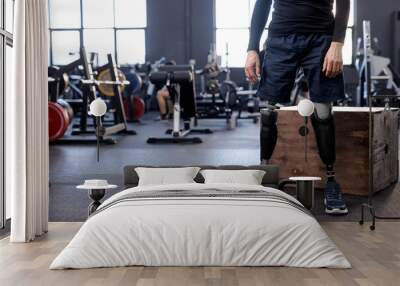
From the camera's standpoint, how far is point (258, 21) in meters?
3.54

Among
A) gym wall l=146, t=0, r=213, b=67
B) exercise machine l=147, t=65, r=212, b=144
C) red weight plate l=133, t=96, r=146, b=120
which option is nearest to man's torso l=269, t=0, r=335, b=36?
exercise machine l=147, t=65, r=212, b=144

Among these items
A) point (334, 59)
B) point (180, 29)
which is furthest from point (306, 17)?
point (180, 29)

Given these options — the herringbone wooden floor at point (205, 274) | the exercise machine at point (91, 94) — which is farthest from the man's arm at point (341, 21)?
the exercise machine at point (91, 94)

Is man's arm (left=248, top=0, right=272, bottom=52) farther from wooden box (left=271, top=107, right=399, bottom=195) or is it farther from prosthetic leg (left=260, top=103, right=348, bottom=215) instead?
wooden box (left=271, top=107, right=399, bottom=195)

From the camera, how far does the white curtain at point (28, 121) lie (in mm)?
2725

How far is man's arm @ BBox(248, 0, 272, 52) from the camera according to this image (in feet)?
11.5

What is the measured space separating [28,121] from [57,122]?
4.29 m

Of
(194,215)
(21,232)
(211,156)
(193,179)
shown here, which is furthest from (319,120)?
(211,156)

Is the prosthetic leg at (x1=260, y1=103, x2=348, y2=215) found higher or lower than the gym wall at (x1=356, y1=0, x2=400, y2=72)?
lower

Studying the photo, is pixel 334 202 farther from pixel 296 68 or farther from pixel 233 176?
pixel 296 68

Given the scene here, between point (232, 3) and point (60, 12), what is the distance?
3.56m

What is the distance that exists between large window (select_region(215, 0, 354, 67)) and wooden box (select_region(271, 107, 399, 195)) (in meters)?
8.99

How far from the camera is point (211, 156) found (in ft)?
18.7

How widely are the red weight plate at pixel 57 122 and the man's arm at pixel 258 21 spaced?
3765 mm
